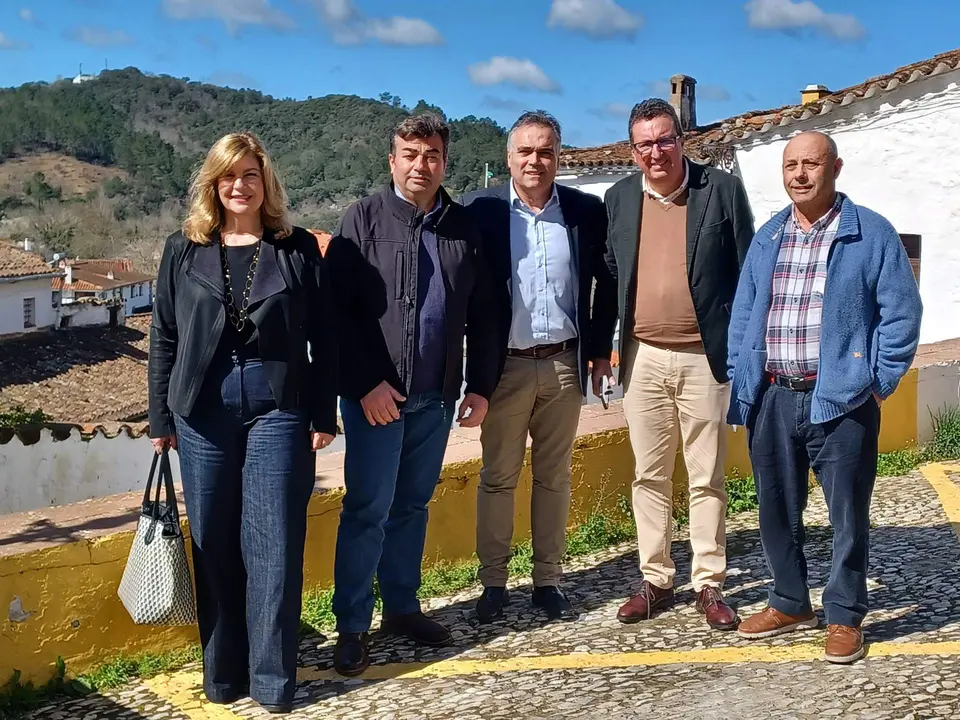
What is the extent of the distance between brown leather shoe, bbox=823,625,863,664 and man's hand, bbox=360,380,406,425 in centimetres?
169

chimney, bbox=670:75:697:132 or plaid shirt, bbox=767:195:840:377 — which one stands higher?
chimney, bbox=670:75:697:132

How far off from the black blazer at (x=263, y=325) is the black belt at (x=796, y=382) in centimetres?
154

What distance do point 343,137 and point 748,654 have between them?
75037 millimetres

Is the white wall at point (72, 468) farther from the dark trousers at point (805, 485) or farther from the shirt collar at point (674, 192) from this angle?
the dark trousers at point (805, 485)

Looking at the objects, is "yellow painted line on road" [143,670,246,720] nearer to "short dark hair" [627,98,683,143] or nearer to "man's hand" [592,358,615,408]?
"man's hand" [592,358,615,408]

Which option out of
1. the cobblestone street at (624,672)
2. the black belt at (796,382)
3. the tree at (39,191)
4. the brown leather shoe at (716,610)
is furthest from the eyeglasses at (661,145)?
the tree at (39,191)

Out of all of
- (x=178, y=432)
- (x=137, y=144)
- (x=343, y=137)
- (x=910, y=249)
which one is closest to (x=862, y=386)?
(x=178, y=432)

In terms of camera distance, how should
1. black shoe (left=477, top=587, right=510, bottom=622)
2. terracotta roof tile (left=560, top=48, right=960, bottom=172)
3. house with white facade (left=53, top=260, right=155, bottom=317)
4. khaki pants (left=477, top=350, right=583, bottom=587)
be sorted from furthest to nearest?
house with white facade (left=53, top=260, right=155, bottom=317)
terracotta roof tile (left=560, top=48, right=960, bottom=172)
black shoe (left=477, top=587, right=510, bottom=622)
khaki pants (left=477, top=350, right=583, bottom=587)

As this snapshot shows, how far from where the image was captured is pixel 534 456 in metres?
4.18

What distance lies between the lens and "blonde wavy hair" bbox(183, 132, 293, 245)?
3282mm

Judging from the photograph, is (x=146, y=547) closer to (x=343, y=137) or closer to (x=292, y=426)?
(x=292, y=426)

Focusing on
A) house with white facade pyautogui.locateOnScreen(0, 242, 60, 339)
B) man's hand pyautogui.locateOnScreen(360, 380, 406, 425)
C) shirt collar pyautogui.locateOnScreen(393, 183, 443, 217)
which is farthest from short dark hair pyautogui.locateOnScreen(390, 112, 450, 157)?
house with white facade pyautogui.locateOnScreen(0, 242, 60, 339)

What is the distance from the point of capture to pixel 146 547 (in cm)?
337

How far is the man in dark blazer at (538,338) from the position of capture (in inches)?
154
